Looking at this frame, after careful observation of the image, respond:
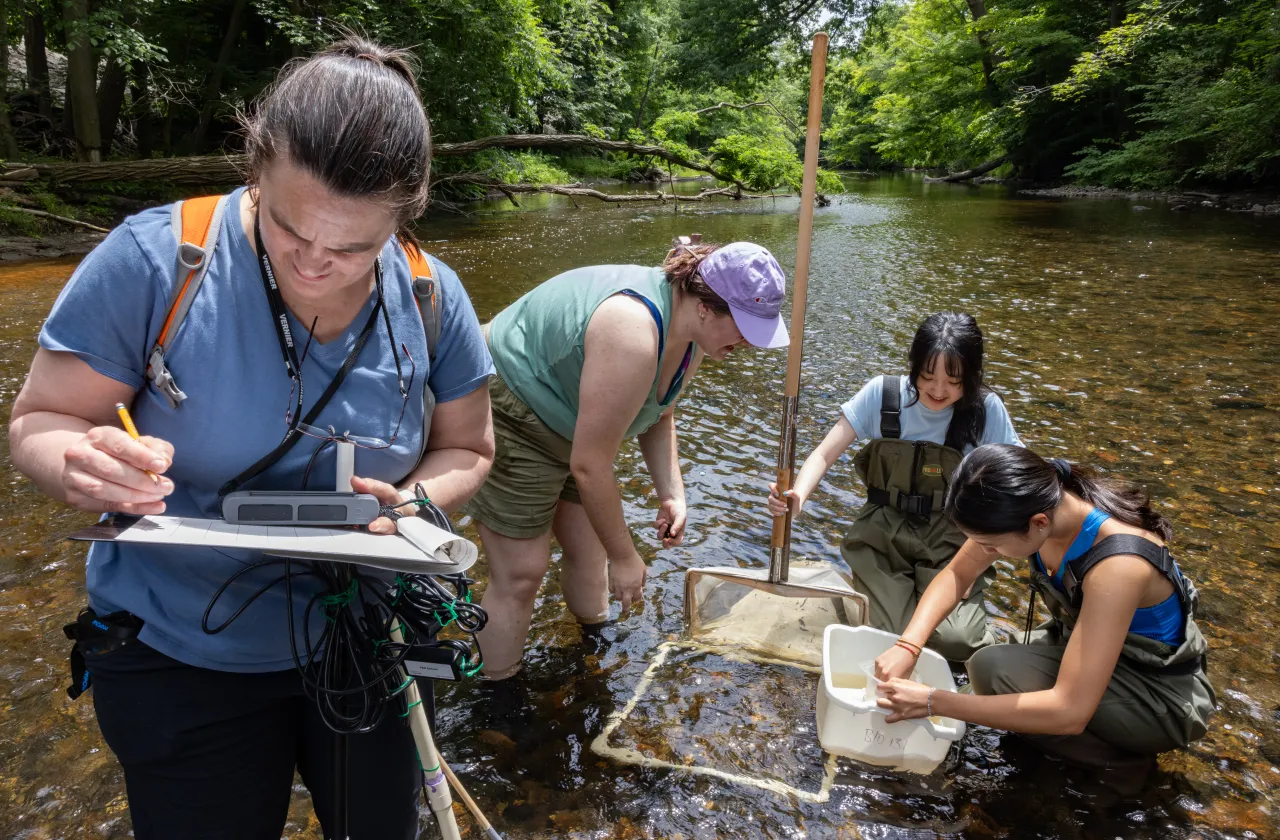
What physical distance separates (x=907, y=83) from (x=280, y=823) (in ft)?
127

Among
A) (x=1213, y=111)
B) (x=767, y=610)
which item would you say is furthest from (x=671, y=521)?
(x=1213, y=111)

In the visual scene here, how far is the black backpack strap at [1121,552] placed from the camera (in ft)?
7.01

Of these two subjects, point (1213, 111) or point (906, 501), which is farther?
point (1213, 111)

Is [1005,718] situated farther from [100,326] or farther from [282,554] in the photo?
[100,326]

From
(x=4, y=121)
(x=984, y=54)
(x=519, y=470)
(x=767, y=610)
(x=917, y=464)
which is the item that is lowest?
(x=767, y=610)

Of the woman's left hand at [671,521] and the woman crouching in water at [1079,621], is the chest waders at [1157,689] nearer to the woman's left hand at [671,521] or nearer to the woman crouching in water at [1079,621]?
the woman crouching in water at [1079,621]

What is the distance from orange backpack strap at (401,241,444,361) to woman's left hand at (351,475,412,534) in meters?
0.25

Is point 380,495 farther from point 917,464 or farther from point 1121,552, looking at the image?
point 917,464

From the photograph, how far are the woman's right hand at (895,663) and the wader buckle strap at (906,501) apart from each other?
90cm

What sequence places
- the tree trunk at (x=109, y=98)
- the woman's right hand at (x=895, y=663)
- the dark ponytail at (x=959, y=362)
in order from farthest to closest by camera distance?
1. the tree trunk at (x=109, y=98)
2. the dark ponytail at (x=959, y=362)
3. the woman's right hand at (x=895, y=663)

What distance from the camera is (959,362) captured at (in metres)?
2.93

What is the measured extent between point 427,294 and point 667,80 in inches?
1197

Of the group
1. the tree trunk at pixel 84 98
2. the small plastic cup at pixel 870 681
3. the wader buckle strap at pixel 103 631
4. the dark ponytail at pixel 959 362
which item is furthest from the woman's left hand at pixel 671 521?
the tree trunk at pixel 84 98

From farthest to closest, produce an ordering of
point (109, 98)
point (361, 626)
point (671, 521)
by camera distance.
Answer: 1. point (109, 98)
2. point (671, 521)
3. point (361, 626)
